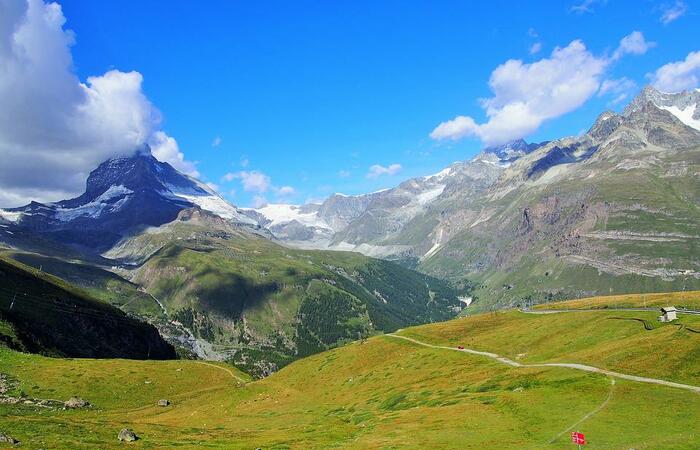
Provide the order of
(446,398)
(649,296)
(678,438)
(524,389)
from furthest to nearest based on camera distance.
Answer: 1. (649,296)
2. (446,398)
3. (524,389)
4. (678,438)

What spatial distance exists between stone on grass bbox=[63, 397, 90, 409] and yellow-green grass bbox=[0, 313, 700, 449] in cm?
236

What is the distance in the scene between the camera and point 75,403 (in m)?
104

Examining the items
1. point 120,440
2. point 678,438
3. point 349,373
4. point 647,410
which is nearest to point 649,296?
Answer: point 349,373

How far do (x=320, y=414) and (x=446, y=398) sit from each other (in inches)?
1057

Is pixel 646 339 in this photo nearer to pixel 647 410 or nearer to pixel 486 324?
pixel 647 410

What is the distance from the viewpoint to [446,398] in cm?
8488

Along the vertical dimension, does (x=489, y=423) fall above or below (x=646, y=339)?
Result: below

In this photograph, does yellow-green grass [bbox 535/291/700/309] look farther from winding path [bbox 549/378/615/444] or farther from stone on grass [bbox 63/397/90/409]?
stone on grass [bbox 63/397/90/409]

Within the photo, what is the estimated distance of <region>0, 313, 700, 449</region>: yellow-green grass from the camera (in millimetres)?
57688

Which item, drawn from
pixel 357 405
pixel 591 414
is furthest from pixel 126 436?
pixel 591 414

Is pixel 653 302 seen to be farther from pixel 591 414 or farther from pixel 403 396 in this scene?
pixel 591 414

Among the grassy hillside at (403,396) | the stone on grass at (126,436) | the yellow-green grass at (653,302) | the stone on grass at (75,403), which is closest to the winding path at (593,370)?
the grassy hillside at (403,396)

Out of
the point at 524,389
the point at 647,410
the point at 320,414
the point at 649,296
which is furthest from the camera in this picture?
the point at 649,296

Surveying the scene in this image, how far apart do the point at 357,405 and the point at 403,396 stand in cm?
1045
